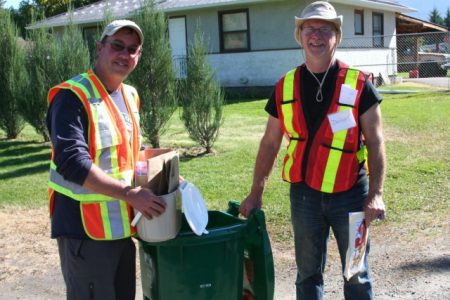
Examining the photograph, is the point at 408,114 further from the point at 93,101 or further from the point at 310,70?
the point at 93,101

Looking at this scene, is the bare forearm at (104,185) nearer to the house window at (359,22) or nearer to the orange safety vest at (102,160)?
the orange safety vest at (102,160)

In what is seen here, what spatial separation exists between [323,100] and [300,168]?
40 centimetres

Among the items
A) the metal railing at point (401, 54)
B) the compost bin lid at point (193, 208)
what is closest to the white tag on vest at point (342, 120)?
the compost bin lid at point (193, 208)

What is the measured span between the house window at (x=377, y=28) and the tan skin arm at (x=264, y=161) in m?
20.8

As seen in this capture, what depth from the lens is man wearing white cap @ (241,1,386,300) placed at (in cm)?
288

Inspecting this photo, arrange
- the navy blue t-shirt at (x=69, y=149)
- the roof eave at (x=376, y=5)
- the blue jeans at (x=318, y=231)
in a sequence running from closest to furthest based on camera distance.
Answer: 1. the navy blue t-shirt at (x=69, y=149)
2. the blue jeans at (x=318, y=231)
3. the roof eave at (x=376, y=5)

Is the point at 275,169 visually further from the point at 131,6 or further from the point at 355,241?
the point at 131,6

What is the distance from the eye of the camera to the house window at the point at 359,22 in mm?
21359

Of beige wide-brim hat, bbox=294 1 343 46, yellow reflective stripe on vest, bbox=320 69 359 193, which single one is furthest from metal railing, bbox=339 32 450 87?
yellow reflective stripe on vest, bbox=320 69 359 193

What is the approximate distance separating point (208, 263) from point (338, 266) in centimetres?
211

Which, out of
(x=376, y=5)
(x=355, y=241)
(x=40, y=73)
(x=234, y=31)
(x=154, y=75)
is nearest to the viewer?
(x=355, y=241)

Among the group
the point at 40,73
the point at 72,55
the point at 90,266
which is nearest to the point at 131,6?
the point at 40,73

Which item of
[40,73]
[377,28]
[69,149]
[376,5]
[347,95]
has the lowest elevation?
[69,149]

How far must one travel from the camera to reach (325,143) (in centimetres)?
294
